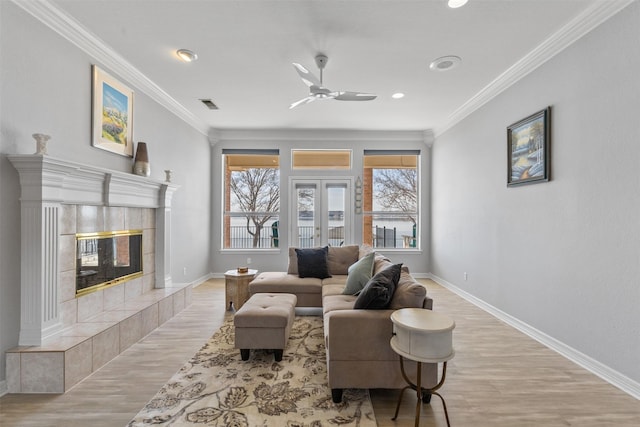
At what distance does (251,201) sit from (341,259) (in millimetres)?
2974

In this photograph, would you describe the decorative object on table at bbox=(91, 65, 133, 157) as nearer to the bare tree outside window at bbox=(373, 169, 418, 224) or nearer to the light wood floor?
the light wood floor

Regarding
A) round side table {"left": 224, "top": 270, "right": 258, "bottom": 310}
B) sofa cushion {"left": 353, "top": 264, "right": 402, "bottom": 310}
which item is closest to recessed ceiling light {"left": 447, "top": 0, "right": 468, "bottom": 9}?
sofa cushion {"left": 353, "top": 264, "right": 402, "bottom": 310}

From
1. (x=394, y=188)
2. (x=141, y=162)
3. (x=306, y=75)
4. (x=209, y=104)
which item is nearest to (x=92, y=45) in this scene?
(x=141, y=162)

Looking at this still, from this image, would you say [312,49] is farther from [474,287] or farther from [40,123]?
[474,287]

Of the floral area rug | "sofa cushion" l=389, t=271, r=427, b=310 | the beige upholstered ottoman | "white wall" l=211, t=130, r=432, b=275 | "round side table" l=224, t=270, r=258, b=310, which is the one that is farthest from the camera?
"white wall" l=211, t=130, r=432, b=275

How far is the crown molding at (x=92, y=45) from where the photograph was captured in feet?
8.13

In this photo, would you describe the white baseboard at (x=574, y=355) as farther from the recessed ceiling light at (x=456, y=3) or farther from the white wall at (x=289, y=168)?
the recessed ceiling light at (x=456, y=3)

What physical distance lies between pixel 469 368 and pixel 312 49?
3.45 meters

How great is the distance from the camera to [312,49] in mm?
3162

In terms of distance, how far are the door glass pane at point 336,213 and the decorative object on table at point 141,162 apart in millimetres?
3660

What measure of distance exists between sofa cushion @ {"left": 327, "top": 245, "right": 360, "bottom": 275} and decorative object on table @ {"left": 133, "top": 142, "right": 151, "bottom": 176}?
271 centimetres

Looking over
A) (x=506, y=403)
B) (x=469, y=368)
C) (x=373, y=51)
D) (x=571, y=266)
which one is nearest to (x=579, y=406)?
(x=506, y=403)

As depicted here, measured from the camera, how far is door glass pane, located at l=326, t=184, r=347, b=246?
6.51m

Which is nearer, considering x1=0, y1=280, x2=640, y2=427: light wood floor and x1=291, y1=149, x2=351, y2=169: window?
x1=0, y1=280, x2=640, y2=427: light wood floor
